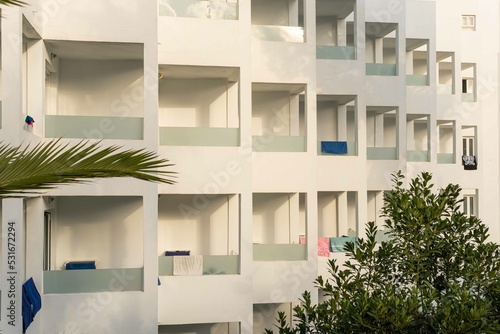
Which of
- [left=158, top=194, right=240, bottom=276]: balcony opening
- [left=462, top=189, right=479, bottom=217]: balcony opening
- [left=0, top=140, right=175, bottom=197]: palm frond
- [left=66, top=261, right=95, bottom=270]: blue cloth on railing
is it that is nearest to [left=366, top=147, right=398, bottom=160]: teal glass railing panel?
[left=158, top=194, right=240, bottom=276]: balcony opening

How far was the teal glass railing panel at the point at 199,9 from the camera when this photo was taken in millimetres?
18359

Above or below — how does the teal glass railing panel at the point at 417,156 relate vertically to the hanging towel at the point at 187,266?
above

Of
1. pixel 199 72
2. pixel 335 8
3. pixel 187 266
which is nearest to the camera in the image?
pixel 187 266

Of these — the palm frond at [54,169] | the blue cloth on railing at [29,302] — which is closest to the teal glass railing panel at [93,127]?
the blue cloth on railing at [29,302]

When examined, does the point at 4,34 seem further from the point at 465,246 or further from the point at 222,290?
the point at 465,246

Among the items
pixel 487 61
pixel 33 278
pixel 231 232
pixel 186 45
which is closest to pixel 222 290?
pixel 231 232

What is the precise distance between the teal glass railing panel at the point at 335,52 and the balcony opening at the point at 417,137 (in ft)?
19.8

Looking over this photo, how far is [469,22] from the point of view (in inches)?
1382

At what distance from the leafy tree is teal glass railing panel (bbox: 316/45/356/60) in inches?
522

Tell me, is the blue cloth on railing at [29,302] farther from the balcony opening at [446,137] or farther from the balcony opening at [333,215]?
the balcony opening at [446,137]

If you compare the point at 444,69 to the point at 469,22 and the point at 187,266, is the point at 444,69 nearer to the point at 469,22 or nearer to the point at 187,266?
the point at 469,22

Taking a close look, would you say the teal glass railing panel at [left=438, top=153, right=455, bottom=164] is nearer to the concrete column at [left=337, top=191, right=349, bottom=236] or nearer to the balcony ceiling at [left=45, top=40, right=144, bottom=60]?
the concrete column at [left=337, top=191, right=349, bottom=236]

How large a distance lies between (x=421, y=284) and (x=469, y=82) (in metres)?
29.3

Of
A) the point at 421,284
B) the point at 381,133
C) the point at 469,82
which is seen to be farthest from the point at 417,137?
the point at 421,284
